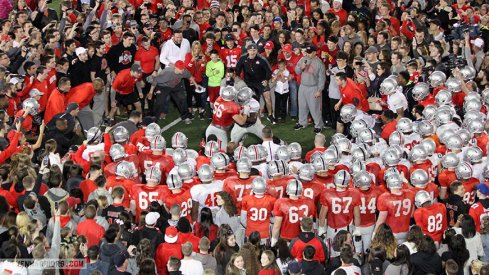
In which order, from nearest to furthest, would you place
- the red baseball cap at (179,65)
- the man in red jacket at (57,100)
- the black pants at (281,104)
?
the man in red jacket at (57,100) < the red baseball cap at (179,65) < the black pants at (281,104)

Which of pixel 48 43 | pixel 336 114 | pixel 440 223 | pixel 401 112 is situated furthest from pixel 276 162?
pixel 48 43

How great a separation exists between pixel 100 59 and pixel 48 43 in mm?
1122

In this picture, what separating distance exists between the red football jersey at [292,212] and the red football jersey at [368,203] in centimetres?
81

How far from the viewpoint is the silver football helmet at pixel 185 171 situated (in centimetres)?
1303

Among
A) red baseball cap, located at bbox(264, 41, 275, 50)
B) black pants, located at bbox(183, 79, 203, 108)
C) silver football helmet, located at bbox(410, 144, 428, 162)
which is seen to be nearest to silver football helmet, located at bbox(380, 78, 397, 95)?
silver football helmet, located at bbox(410, 144, 428, 162)

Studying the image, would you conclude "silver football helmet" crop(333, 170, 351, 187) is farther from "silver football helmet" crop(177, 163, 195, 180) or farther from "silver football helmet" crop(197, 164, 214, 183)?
"silver football helmet" crop(177, 163, 195, 180)

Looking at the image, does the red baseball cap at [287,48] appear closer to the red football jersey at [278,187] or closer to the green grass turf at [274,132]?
the green grass turf at [274,132]

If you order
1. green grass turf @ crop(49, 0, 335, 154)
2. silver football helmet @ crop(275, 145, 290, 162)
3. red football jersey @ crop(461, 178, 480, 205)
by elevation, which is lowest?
green grass turf @ crop(49, 0, 335, 154)

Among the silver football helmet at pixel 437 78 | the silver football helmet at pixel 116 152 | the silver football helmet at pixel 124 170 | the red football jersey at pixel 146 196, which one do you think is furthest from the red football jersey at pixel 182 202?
the silver football helmet at pixel 437 78

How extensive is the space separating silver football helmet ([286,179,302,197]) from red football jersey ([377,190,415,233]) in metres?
1.13

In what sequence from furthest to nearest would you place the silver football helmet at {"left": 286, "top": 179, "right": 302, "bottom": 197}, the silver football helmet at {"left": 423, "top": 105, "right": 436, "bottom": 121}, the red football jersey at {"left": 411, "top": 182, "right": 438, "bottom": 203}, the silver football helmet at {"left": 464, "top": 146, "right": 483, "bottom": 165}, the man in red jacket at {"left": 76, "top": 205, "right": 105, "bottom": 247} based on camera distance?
the silver football helmet at {"left": 423, "top": 105, "right": 436, "bottom": 121} < the silver football helmet at {"left": 464, "top": 146, "right": 483, "bottom": 165} < the red football jersey at {"left": 411, "top": 182, "right": 438, "bottom": 203} < the silver football helmet at {"left": 286, "top": 179, "right": 302, "bottom": 197} < the man in red jacket at {"left": 76, "top": 205, "right": 105, "bottom": 247}

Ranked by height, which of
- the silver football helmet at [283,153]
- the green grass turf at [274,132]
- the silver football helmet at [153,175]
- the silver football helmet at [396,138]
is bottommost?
the green grass turf at [274,132]

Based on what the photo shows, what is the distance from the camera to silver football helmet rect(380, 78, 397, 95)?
16.3 meters

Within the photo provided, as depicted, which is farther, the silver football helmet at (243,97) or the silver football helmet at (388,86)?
the silver football helmet at (388,86)
